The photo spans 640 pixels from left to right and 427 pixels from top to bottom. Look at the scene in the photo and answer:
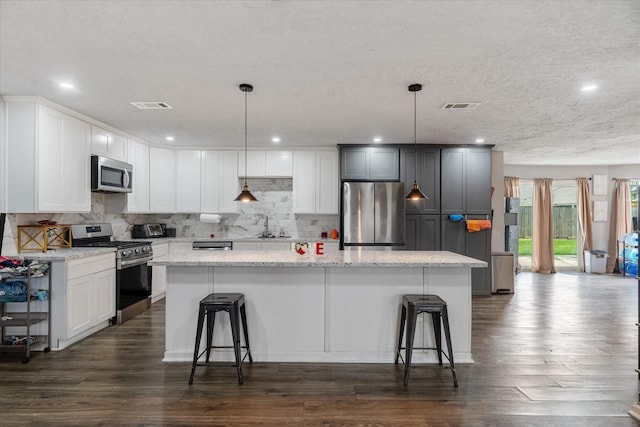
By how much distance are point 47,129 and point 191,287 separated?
2273 mm

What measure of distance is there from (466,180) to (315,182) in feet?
7.98

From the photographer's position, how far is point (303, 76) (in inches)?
117

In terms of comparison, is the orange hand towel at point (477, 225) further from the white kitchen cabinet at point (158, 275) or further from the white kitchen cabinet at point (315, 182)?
the white kitchen cabinet at point (158, 275)

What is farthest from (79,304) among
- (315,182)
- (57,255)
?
(315,182)

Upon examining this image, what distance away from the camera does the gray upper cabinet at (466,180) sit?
580cm

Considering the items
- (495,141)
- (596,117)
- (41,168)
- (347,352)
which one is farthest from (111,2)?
(495,141)

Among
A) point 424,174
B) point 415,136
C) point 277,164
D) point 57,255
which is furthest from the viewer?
point 277,164

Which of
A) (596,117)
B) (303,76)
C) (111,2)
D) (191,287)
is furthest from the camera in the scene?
(596,117)

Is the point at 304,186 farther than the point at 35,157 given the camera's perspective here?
Yes

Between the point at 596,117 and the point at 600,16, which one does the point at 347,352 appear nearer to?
the point at 600,16

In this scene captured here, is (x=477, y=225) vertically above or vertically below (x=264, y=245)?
above

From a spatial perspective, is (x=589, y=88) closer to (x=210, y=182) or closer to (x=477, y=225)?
(x=477, y=225)

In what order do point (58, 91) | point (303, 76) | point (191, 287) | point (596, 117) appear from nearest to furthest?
1. point (303, 76)
2. point (191, 287)
3. point (58, 91)
4. point (596, 117)

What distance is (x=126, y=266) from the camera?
14.4ft
